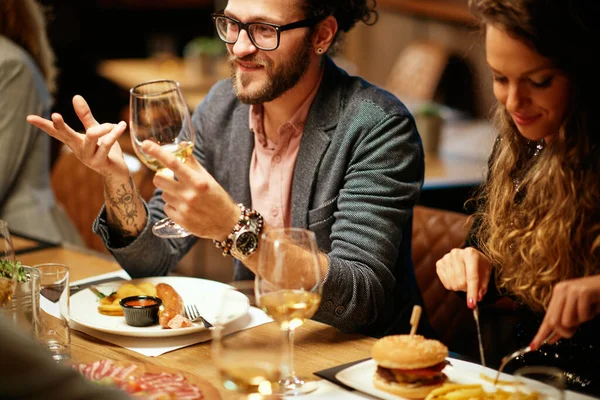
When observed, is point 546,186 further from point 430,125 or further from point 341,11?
point 430,125

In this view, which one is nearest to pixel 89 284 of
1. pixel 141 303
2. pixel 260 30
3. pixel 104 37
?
pixel 141 303

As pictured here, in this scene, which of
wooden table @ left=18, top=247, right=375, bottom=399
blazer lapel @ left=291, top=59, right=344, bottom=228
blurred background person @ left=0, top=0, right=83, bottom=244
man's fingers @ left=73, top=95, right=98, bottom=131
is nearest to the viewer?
A: wooden table @ left=18, top=247, right=375, bottom=399

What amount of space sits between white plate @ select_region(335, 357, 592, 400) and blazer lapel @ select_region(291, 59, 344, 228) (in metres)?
0.69

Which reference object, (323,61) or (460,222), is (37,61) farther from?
(460,222)

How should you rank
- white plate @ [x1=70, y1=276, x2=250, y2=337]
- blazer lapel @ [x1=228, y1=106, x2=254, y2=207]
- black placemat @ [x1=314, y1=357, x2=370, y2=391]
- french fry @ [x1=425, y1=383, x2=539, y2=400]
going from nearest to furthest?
french fry @ [x1=425, y1=383, x2=539, y2=400], black placemat @ [x1=314, y1=357, x2=370, y2=391], white plate @ [x1=70, y1=276, x2=250, y2=337], blazer lapel @ [x1=228, y1=106, x2=254, y2=207]

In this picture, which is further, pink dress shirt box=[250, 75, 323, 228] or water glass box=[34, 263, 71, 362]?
pink dress shirt box=[250, 75, 323, 228]

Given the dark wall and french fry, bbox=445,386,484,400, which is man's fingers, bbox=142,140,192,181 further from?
the dark wall

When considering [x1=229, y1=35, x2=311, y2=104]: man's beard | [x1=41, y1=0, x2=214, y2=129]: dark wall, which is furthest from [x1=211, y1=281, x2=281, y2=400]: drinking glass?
[x1=41, y1=0, x2=214, y2=129]: dark wall

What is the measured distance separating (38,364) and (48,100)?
2.18 m

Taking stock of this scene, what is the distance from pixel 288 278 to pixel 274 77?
845 mm

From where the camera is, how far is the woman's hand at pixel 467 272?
5.23ft

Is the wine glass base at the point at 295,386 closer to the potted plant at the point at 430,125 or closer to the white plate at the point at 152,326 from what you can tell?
the white plate at the point at 152,326

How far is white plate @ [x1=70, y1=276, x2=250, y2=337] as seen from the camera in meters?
1.66

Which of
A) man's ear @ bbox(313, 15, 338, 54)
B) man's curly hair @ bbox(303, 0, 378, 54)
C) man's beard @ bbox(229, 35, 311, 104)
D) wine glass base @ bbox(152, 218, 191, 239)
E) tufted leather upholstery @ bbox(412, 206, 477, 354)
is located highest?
man's curly hair @ bbox(303, 0, 378, 54)
